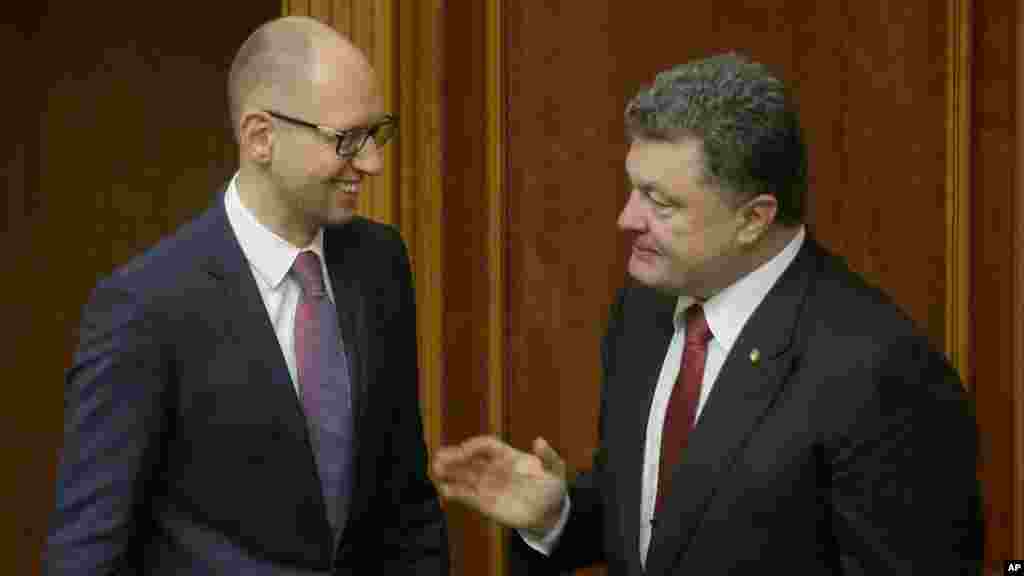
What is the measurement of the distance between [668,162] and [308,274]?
61cm

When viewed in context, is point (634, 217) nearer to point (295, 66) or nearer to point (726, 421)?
point (726, 421)

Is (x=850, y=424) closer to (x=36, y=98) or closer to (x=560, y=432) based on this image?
(x=560, y=432)

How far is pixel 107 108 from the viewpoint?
17.3 feet

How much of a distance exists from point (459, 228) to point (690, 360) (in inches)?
51.4

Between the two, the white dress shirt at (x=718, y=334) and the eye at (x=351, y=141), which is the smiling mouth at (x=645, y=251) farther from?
the eye at (x=351, y=141)

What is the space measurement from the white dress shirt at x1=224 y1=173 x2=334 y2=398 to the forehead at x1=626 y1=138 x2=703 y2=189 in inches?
22.7

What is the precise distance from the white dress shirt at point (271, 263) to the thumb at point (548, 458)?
0.41m

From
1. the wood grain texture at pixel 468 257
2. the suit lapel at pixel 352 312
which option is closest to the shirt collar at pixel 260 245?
the suit lapel at pixel 352 312

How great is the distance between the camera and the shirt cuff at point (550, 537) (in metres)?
3.13

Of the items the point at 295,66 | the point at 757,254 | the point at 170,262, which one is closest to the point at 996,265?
the point at 757,254

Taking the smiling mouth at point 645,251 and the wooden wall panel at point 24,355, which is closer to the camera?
the smiling mouth at point 645,251

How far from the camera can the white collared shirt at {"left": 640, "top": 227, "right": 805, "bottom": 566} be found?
2977mm

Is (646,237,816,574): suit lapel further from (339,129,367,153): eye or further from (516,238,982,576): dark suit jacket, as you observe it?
(339,129,367,153): eye

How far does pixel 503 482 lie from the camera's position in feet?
10.1
